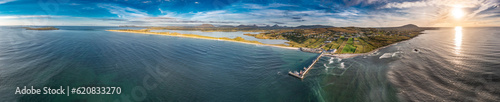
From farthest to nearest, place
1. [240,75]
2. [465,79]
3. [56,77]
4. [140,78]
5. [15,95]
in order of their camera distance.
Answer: [240,75]
[465,79]
[140,78]
[56,77]
[15,95]

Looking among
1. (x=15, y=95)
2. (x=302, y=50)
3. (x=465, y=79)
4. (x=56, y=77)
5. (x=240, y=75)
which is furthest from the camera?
(x=302, y=50)

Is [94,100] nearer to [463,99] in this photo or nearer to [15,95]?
[15,95]

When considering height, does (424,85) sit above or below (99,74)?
below

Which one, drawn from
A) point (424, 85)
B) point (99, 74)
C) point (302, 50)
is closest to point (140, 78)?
point (99, 74)

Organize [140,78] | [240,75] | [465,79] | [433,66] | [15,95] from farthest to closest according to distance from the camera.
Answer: [433,66] < [240,75] < [465,79] < [140,78] < [15,95]

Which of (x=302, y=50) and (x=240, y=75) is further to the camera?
(x=302, y=50)

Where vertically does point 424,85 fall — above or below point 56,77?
below

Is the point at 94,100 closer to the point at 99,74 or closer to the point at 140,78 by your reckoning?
the point at 140,78

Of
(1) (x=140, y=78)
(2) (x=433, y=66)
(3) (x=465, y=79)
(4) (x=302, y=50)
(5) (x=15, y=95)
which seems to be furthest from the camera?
(4) (x=302, y=50)

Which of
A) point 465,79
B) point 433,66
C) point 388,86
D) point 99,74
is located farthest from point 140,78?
point 433,66
